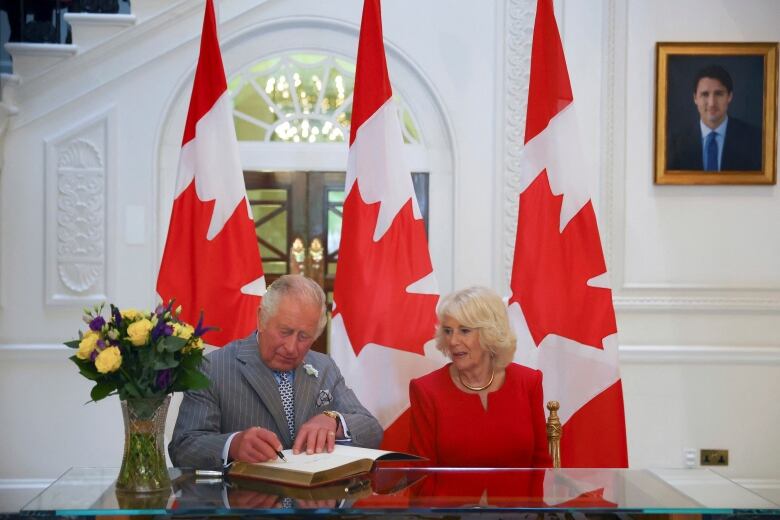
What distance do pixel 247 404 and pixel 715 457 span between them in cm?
324

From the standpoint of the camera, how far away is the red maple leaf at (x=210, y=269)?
153 inches

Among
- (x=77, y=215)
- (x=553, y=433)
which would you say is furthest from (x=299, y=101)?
(x=553, y=433)

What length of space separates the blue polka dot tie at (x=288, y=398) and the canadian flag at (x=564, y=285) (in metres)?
1.24

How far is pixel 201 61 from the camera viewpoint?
404cm

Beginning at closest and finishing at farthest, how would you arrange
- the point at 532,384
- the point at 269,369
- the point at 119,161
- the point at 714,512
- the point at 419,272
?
the point at 714,512 < the point at 269,369 < the point at 532,384 < the point at 419,272 < the point at 119,161

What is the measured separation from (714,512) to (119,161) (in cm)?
390

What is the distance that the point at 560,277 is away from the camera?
3760 mm

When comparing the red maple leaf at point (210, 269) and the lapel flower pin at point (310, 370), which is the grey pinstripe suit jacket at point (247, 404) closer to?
the lapel flower pin at point (310, 370)

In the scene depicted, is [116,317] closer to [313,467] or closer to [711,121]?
[313,467]

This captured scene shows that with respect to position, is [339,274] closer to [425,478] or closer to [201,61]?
[201,61]

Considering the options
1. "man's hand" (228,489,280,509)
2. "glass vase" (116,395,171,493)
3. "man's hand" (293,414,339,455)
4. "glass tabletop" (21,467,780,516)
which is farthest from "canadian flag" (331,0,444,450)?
"man's hand" (228,489,280,509)

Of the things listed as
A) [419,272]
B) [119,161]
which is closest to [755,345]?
[419,272]

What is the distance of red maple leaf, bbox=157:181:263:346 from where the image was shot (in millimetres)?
3893

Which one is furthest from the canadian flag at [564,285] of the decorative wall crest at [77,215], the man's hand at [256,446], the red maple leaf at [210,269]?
the decorative wall crest at [77,215]
